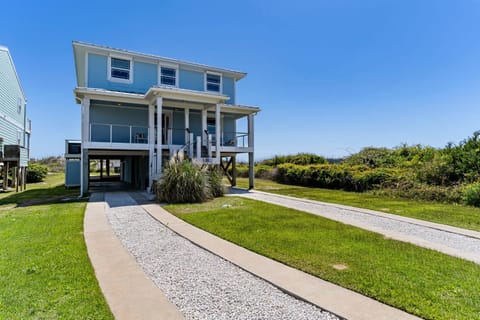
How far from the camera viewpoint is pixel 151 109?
45.5 feet

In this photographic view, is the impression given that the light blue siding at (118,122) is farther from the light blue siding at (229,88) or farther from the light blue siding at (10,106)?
the light blue siding at (10,106)

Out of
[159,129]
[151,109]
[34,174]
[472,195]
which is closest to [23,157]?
[34,174]

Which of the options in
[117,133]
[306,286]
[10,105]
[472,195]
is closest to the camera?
→ [306,286]

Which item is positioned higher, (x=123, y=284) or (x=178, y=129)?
(x=178, y=129)

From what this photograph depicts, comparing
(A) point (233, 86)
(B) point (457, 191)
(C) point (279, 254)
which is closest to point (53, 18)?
(A) point (233, 86)

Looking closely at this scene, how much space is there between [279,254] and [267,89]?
1731 cm

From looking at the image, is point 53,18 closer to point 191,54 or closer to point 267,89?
point 191,54

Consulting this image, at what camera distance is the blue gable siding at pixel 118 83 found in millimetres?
14289

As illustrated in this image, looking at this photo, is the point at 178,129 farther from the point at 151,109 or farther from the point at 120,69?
the point at 120,69

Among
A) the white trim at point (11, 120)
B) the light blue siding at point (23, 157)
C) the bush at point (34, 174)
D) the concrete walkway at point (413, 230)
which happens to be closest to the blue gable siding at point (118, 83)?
the light blue siding at point (23, 157)

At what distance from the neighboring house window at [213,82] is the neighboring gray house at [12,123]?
12545mm

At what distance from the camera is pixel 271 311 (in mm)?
2824

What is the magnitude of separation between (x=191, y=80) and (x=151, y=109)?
4326 mm

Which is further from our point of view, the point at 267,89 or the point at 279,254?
the point at 267,89
